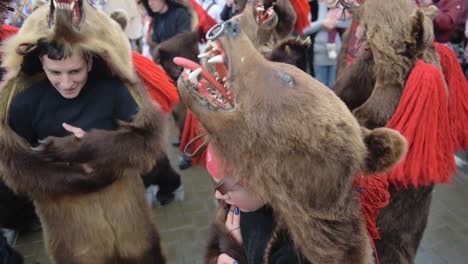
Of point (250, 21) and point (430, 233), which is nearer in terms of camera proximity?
point (250, 21)

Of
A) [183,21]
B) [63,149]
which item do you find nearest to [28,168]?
[63,149]

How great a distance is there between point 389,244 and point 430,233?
1643mm

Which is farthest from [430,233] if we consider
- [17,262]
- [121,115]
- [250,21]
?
[17,262]

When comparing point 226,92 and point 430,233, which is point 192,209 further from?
point 226,92

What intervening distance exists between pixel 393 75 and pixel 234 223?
130cm

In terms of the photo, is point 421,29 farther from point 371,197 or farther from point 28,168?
point 28,168

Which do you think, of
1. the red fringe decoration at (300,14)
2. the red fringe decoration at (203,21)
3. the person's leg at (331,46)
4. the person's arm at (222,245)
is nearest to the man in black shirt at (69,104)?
the person's arm at (222,245)

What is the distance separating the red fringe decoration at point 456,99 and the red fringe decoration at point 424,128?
19 cm

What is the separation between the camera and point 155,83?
2.53 m

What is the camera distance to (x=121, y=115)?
2.17m

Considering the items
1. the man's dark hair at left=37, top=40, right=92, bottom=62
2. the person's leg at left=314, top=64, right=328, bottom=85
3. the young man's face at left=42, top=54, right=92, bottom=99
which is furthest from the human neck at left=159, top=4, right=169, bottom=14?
the man's dark hair at left=37, top=40, right=92, bottom=62

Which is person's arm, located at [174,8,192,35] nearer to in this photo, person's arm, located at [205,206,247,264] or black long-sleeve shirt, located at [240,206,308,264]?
person's arm, located at [205,206,247,264]

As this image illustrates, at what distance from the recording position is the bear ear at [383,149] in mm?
1221

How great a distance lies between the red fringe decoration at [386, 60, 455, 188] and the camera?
74.6 inches
